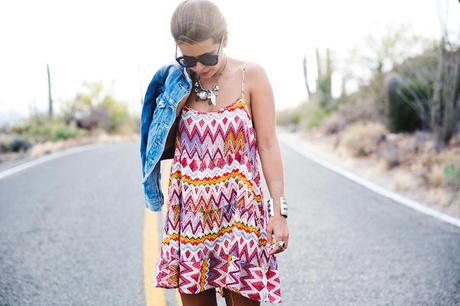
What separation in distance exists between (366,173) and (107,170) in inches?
213

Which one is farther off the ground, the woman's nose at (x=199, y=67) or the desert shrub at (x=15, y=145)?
the woman's nose at (x=199, y=67)

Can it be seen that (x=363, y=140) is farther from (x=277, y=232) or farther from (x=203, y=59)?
(x=203, y=59)

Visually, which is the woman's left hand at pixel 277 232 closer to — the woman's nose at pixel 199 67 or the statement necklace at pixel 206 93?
the statement necklace at pixel 206 93

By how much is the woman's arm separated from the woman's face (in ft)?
0.55

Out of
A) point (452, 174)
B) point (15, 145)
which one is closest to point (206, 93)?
point (452, 174)

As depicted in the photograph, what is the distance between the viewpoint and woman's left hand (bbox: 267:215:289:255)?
224 cm

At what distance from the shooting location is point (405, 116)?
1356cm

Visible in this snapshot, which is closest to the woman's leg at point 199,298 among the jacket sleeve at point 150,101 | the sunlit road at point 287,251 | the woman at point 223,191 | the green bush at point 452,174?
the woman at point 223,191

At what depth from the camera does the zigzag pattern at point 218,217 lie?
7.27 feet

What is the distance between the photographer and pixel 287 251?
498 centimetres

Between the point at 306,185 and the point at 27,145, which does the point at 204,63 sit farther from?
the point at 27,145

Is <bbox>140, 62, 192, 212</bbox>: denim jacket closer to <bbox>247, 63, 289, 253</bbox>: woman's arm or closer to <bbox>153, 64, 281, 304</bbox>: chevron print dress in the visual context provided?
<bbox>153, 64, 281, 304</bbox>: chevron print dress

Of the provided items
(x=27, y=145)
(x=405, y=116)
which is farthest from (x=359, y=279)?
(x=27, y=145)

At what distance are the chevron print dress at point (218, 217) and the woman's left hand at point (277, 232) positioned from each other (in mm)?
36
